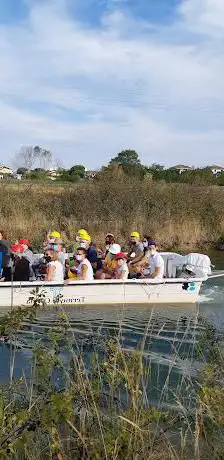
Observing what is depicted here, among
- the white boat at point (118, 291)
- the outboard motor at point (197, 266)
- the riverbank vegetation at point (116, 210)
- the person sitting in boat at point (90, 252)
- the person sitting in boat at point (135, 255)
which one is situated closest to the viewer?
the white boat at point (118, 291)

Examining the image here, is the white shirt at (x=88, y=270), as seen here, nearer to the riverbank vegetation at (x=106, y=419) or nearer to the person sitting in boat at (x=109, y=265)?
the person sitting in boat at (x=109, y=265)

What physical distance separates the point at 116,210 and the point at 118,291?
11100 mm

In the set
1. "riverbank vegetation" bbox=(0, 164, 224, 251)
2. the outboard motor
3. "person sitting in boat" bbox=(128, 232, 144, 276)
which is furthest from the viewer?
"riverbank vegetation" bbox=(0, 164, 224, 251)

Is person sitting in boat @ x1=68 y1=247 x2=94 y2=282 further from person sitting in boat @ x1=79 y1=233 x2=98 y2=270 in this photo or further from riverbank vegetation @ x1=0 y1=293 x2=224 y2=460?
riverbank vegetation @ x1=0 y1=293 x2=224 y2=460

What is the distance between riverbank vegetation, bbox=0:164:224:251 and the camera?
889 inches

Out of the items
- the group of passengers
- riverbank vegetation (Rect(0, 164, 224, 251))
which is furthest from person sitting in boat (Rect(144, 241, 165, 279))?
riverbank vegetation (Rect(0, 164, 224, 251))

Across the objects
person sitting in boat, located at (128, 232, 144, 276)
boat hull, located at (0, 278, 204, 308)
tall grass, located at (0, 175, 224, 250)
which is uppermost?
tall grass, located at (0, 175, 224, 250)

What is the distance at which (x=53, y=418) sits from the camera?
3266 mm

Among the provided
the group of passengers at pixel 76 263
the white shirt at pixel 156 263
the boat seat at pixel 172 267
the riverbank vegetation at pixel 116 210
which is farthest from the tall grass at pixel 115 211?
the white shirt at pixel 156 263

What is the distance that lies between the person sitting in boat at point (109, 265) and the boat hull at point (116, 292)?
47cm

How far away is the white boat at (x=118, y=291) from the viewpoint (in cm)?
1172

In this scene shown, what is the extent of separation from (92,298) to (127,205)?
1162 cm

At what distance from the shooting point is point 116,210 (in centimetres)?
2341

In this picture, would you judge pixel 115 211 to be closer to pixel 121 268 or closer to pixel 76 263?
pixel 76 263
